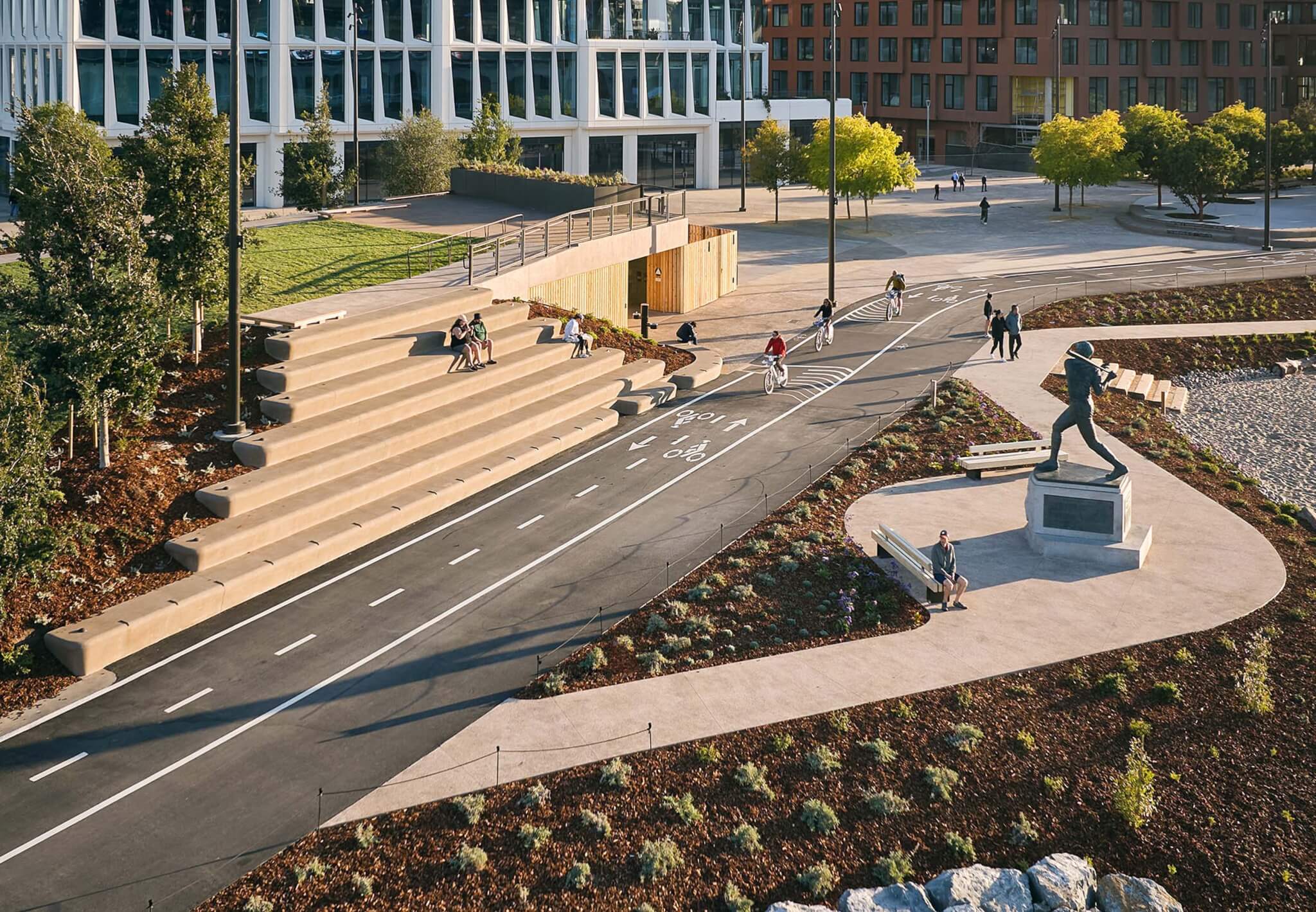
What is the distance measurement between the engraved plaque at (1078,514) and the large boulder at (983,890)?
9.62 metres

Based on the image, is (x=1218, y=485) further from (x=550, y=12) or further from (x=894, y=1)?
(x=894, y=1)

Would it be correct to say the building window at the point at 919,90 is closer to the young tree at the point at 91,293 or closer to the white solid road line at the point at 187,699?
the young tree at the point at 91,293

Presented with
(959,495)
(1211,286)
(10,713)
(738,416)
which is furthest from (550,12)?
(10,713)

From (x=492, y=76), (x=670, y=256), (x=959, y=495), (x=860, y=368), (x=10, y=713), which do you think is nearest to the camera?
(x=10, y=713)

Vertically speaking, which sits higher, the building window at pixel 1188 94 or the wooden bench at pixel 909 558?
the building window at pixel 1188 94

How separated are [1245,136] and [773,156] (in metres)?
25.4

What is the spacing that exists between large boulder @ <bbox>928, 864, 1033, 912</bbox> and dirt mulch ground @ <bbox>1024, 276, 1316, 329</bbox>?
102 ft

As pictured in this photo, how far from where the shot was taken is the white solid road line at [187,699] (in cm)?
1795

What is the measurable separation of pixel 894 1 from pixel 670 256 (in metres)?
70.9

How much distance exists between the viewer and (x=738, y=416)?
32188 millimetres

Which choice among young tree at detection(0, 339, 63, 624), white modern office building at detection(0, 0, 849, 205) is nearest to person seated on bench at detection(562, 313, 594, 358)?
young tree at detection(0, 339, 63, 624)

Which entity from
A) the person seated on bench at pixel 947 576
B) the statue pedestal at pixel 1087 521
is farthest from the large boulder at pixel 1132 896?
the statue pedestal at pixel 1087 521

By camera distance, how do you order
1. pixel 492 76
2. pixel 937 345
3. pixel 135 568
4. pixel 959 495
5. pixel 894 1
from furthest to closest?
pixel 894 1 → pixel 492 76 → pixel 937 345 → pixel 959 495 → pixel 135 568

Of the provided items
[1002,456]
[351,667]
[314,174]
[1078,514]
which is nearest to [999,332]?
[1002,456]
